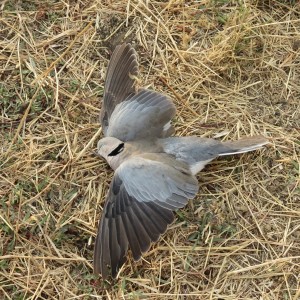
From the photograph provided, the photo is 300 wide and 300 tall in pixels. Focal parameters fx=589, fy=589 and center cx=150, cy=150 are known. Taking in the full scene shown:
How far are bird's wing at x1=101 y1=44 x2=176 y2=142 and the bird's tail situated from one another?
0.41 m

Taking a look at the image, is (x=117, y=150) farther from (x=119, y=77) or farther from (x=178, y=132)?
(x=119, y=77)

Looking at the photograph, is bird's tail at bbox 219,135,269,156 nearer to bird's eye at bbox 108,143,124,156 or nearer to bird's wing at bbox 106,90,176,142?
bird's wing at bbox 106,90,176,142

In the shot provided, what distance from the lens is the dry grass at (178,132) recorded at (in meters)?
3.47

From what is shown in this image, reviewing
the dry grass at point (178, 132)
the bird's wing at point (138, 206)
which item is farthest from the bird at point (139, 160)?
the dry grass at point (178, 132)

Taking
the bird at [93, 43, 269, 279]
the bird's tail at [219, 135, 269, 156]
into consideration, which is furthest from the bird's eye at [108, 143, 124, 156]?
the bird's tail at [219, 135, 269, 156]

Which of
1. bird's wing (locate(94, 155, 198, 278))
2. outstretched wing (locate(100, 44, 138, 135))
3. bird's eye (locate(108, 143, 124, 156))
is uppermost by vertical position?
outstretched wing (locate(100, 44, 138, 135))

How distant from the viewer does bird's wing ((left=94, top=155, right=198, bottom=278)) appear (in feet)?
11.1

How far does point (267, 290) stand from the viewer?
3.41m

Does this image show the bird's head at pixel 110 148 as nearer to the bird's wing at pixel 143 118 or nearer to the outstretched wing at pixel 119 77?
the bird's wing at pixel 143 118

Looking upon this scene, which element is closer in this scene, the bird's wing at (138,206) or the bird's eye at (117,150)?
the bird's wing at (138,206)

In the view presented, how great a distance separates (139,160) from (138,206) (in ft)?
0.96

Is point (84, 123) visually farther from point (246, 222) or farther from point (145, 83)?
point (246, 222)

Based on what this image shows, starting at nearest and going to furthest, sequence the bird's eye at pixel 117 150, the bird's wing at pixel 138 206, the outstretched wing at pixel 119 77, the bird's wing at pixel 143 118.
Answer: the bird's wing at pixel 138 206 < the bird's eye at pixel 117 150 < the bird's wing at pixel 143 118 < the outstretched wing at pixel 119 77

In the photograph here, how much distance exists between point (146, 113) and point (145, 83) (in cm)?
42
